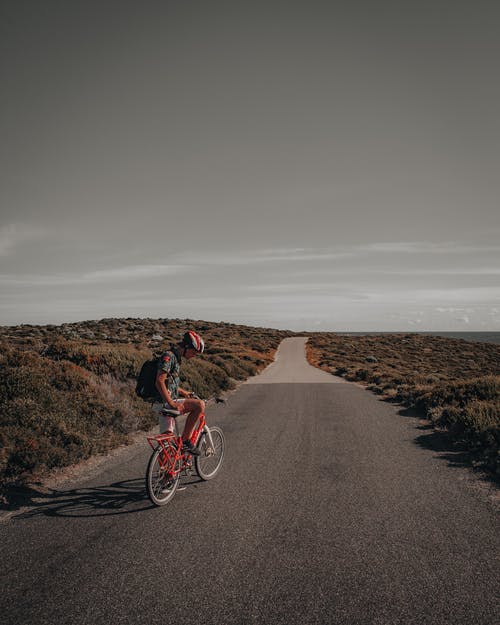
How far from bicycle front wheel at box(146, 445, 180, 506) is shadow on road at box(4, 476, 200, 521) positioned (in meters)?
0.24


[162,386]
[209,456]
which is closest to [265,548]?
[162,386]

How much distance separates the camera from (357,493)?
6.43 metres

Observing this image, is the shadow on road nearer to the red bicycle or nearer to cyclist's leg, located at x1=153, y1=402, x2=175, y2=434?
the red bicycle

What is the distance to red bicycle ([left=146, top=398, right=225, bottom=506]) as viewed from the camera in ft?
19.5

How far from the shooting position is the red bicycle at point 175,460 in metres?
5.93

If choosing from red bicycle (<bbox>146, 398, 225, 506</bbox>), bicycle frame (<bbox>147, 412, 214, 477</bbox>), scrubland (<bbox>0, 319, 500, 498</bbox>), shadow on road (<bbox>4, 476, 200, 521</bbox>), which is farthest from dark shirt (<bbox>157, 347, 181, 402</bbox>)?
scrubland (<bbox>0, 319, 500, 498</bbox>)

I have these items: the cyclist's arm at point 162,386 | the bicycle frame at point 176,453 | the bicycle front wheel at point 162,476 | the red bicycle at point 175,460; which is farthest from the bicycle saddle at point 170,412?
the bicycle front wheel at point 162,476

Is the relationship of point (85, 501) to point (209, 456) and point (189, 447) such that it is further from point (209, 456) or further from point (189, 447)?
point (209, 456)

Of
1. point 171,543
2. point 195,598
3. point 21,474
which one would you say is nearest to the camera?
point 195,598

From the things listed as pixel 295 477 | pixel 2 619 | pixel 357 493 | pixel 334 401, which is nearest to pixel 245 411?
pixel 334 401

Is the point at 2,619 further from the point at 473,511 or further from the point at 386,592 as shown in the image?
the point at 473,511

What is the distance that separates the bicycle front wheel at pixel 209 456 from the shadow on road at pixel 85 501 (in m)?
0.43

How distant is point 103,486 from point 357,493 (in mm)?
4510

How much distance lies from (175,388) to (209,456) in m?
1.69
